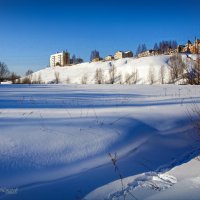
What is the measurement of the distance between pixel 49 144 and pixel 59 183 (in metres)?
0.56

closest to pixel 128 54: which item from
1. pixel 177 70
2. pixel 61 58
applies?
pixel 61 58

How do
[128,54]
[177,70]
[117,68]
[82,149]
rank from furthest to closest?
[128,54] → [117,68] → [177,70] → [82,149]

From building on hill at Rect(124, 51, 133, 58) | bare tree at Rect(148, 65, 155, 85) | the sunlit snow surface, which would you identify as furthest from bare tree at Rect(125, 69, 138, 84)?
the sunlit snow surface

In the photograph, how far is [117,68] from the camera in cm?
8444

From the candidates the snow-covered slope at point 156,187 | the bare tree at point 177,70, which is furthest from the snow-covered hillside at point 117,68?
the snow-covered slope at point 156,187

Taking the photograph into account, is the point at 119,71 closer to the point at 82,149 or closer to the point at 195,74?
the point at 195,74

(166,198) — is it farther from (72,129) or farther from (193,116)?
(193,116)

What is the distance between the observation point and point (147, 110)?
5918mm

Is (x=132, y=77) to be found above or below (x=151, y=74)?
below

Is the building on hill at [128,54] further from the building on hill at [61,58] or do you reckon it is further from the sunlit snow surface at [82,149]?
the sunlit snow surface at [82,149]

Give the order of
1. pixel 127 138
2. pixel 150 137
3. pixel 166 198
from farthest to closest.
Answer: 1. pixel 150 137
2. pixel 127 138
3. pixel 166 198

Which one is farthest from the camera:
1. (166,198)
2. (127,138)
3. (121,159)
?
(127,138)

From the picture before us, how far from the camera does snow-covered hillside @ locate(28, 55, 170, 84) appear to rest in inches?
2869

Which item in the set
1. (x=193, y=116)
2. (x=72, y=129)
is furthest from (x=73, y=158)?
(x=193, y=116)
